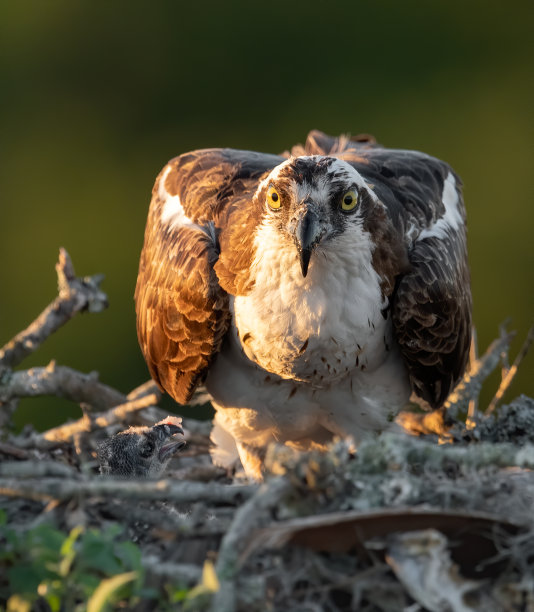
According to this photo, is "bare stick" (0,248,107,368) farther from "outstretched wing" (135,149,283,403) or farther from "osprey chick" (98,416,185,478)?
"osprey chick" (98,416,185,478)

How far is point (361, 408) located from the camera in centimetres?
458

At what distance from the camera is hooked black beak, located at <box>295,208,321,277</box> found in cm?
377

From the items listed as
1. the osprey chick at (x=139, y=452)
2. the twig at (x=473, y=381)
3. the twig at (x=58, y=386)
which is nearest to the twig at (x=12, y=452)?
the osprey chick at (x=139, y=452)

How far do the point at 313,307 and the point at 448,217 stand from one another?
1.26 meters

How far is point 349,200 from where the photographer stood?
3988 mm

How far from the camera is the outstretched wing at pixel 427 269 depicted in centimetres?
429

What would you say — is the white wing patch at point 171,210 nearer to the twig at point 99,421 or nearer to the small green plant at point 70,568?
the twig at point 99,421

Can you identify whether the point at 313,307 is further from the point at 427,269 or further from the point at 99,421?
the point at 99,421

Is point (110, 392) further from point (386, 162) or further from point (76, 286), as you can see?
point (386, 162)

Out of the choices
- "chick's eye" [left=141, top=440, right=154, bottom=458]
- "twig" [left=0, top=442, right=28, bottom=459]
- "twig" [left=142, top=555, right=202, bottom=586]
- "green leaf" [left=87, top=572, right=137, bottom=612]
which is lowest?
"twig" [left=0, top=442, right=28, bottom=459]

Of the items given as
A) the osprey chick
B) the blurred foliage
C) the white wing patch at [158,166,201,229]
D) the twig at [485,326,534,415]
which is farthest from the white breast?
the blurred foliage

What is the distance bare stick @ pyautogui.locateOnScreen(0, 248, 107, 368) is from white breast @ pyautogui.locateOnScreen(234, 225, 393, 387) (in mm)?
1148

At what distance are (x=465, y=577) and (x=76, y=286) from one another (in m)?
2.88

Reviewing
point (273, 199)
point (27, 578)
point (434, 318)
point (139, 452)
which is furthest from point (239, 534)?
point (434, 318)
